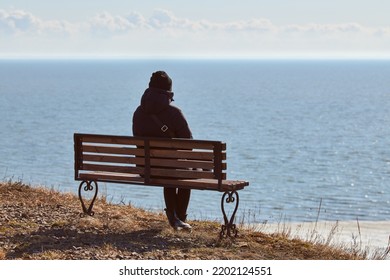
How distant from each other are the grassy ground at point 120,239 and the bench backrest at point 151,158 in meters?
0.64

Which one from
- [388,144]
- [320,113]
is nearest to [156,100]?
[388,144]

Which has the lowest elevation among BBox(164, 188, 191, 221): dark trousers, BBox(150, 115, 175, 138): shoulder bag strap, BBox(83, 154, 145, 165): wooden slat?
BBox(164, 188, 191, 221): dark trousers

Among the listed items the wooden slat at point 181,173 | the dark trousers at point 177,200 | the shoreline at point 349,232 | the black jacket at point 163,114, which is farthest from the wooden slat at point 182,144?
the shoreline at point 349,232

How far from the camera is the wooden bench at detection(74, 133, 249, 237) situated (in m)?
10.4

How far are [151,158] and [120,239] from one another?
1171mm

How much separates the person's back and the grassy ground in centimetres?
35

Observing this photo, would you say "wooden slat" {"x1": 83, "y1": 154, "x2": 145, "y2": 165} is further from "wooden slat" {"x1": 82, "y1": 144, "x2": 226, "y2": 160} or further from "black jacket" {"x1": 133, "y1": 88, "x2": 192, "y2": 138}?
"black jacket" {"x1": 133, "y1": 88, "x2": 192, "y2": 138}

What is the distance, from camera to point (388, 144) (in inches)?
2328

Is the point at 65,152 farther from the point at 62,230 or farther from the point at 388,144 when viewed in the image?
the point at 62,230

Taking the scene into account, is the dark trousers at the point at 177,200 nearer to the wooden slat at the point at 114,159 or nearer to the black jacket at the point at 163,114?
the wooden slat at the point at 114,159

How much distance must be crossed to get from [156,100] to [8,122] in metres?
67.4

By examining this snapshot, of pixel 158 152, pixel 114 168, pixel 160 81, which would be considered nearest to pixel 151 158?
pixel 158 152

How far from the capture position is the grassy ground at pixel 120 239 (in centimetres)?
955

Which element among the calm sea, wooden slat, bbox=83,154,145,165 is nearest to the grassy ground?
wooden slat, bbox=83,154,145,165
